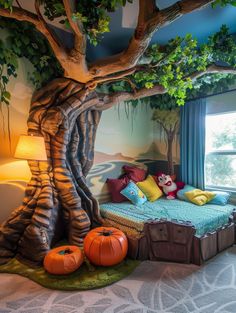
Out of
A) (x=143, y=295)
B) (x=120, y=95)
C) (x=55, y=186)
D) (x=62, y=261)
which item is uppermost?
(x=120, y=95)

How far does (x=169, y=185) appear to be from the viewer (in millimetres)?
3598

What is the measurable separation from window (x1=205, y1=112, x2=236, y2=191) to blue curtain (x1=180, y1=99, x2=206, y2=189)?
0.65ft

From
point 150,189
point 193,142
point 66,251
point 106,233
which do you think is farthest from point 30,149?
point 193,142

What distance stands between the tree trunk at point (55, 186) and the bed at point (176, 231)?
462mm

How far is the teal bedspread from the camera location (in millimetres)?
2484

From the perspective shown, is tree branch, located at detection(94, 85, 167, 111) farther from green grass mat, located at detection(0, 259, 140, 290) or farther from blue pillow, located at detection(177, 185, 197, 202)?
green grass mat, located at detection(0, 259, 140, 290)

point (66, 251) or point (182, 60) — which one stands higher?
point (182, 60)

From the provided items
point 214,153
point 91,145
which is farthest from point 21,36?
point 214,153

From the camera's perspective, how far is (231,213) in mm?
2834

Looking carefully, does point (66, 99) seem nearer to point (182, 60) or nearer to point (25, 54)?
point (25, 54)

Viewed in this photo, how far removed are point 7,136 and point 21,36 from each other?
44.8 inches

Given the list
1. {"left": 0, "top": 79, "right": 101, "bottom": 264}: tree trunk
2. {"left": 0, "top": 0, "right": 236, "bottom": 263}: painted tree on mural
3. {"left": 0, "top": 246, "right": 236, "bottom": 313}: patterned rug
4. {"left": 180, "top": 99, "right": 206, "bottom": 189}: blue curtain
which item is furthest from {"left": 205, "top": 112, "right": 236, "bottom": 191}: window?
{"left": 0, "top": 79, "right": 101, "bottom": 264}: tree trunk

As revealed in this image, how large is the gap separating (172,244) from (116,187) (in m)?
1.29

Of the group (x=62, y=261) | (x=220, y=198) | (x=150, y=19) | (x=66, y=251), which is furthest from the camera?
(x=220, y=198)
